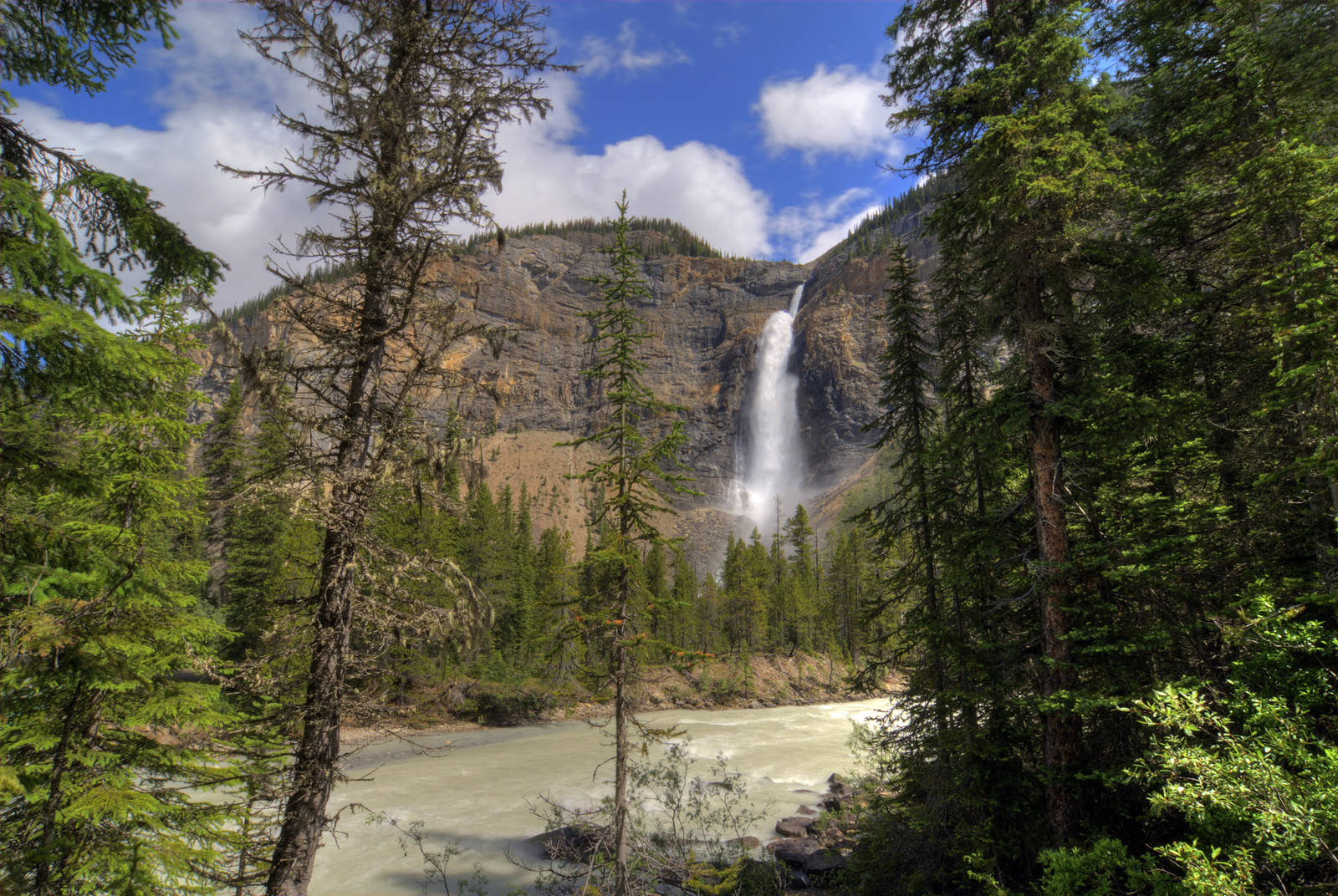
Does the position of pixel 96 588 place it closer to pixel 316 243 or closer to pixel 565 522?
pixel 316 243

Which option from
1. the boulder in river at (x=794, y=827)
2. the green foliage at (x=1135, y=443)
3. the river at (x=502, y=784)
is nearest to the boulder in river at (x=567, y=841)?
the river at (x=502, y=784)

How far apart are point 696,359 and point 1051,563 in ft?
481

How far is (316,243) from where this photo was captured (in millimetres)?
6359

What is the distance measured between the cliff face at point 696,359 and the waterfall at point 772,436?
2546 mm

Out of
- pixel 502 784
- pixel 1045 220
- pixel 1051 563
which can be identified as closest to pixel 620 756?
pixel 1051 563

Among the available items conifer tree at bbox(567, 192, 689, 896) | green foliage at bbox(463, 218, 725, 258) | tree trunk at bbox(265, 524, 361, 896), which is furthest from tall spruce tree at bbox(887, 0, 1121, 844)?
green foliage at bbox(463, 218, 725, 258)

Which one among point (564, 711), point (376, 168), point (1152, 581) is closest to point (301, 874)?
point (376, 168)

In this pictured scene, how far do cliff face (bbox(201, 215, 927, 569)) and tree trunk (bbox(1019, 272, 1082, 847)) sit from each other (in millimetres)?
93666

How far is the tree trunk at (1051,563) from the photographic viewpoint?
6.97 meters

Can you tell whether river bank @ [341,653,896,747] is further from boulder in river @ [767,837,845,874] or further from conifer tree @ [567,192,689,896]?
conifer tree @ [567,192,689,896]

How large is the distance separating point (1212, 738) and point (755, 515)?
356 feet

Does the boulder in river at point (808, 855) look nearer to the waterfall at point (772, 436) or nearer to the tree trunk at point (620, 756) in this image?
the tree trunk at point (620, 756)

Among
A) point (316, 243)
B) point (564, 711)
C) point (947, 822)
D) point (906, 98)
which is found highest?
point (906, 98)

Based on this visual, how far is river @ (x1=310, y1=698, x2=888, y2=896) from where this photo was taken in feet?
41.3
